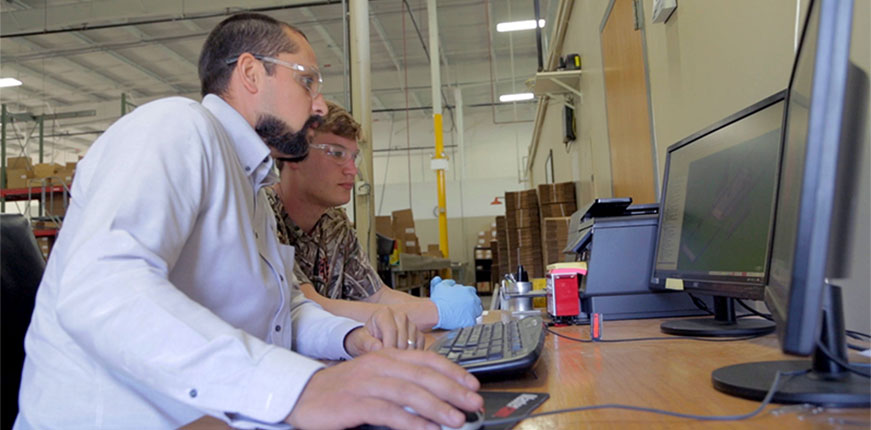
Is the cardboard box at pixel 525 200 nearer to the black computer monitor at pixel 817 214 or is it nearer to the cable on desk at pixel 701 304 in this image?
the cable on desk at pixel 701 304

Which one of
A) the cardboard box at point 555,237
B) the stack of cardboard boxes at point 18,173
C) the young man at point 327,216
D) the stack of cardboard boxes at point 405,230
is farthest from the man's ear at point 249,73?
the stack of cardboard boxes at point 405,230

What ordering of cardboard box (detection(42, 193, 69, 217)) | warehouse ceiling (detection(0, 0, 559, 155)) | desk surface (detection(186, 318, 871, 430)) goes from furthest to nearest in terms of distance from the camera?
warehouse ceiling (detection(0, 0, 559, 155)) < cardboard box (detection(42, 193, 69, 217)) < desk surface (detection(186, 318, 871, 430))

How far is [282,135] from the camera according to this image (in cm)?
140

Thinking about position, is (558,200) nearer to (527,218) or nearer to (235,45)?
(527,218)

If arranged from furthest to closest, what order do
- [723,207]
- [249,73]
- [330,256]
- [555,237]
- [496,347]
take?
[555,237]
[330,256]
[249,73]
[723,207]
[496,347]

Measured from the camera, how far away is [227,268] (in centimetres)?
102

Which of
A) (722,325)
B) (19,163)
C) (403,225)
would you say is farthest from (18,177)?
(722,325)

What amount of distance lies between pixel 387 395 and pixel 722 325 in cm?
93

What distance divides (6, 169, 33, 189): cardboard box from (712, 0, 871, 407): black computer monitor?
9.55 meters

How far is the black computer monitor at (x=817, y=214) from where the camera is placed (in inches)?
19.6

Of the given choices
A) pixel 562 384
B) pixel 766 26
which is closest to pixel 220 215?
pixel 562 384

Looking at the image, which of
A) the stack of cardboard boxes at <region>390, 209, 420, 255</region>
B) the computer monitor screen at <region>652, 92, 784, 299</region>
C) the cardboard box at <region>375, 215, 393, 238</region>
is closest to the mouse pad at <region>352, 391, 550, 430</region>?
the computer monitor screen at <region>652, 92, 784, 299</region>

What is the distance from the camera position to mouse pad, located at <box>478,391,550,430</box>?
65 cm

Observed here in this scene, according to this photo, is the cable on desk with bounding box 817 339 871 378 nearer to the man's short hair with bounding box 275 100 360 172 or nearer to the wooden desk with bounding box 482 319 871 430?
the wooden desk with bounding box 482 319 871 430
